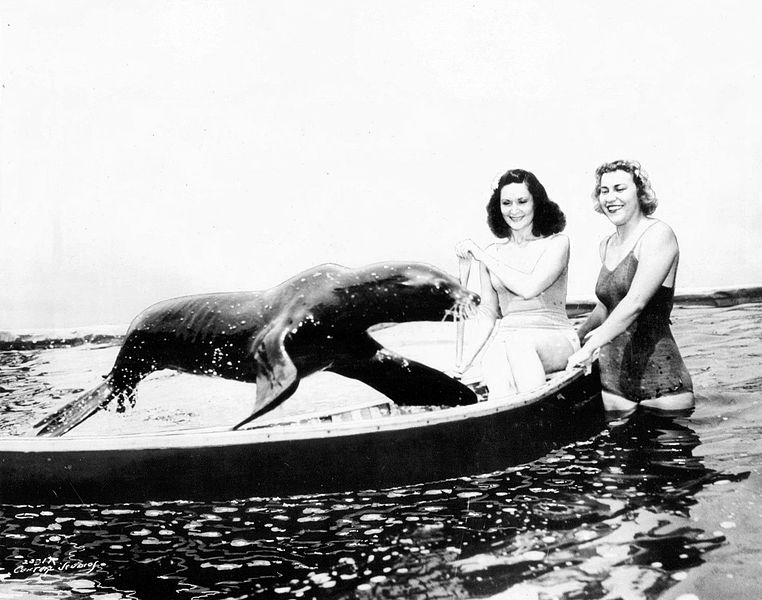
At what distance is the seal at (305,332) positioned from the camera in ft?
12.0

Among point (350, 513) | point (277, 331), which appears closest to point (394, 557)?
point (350, 513)

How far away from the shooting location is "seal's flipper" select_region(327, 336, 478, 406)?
3.70 meters

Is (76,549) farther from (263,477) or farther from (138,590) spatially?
(263,477)

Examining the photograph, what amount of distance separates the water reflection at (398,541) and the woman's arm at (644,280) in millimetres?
678

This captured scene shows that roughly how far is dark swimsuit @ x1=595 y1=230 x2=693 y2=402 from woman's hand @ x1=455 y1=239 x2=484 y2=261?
69 centimetres

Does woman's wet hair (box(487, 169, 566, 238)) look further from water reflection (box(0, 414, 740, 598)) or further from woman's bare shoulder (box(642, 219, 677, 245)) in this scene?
water reflection (box(0, 414, 740, 598))

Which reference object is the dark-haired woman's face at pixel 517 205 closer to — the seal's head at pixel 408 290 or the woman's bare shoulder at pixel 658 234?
the seal's head at pixel 408 290

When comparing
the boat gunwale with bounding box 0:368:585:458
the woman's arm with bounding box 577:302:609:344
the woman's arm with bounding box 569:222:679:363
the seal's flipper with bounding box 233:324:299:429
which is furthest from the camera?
the woman's arm with bounding box 577:302:609:344

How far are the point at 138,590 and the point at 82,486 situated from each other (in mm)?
639

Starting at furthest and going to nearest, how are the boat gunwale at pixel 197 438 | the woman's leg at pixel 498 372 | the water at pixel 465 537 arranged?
the woman's leg at pixel 498 372
the boat gunwale at pixel 197 438
the water at pixel 465 537

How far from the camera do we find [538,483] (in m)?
2.98

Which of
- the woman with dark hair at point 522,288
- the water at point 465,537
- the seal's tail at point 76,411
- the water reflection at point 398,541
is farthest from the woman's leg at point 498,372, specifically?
the seal's tail at point 76,411

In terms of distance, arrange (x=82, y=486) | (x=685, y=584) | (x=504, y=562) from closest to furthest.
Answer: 1. (x=685, y=584)
2. (x=504, y=562)
3. (x=82, y=486)

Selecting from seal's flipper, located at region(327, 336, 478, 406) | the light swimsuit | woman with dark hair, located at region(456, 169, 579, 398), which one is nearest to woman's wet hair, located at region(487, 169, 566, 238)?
woman with dark hair, located at region(456, 169, 579, 398)
